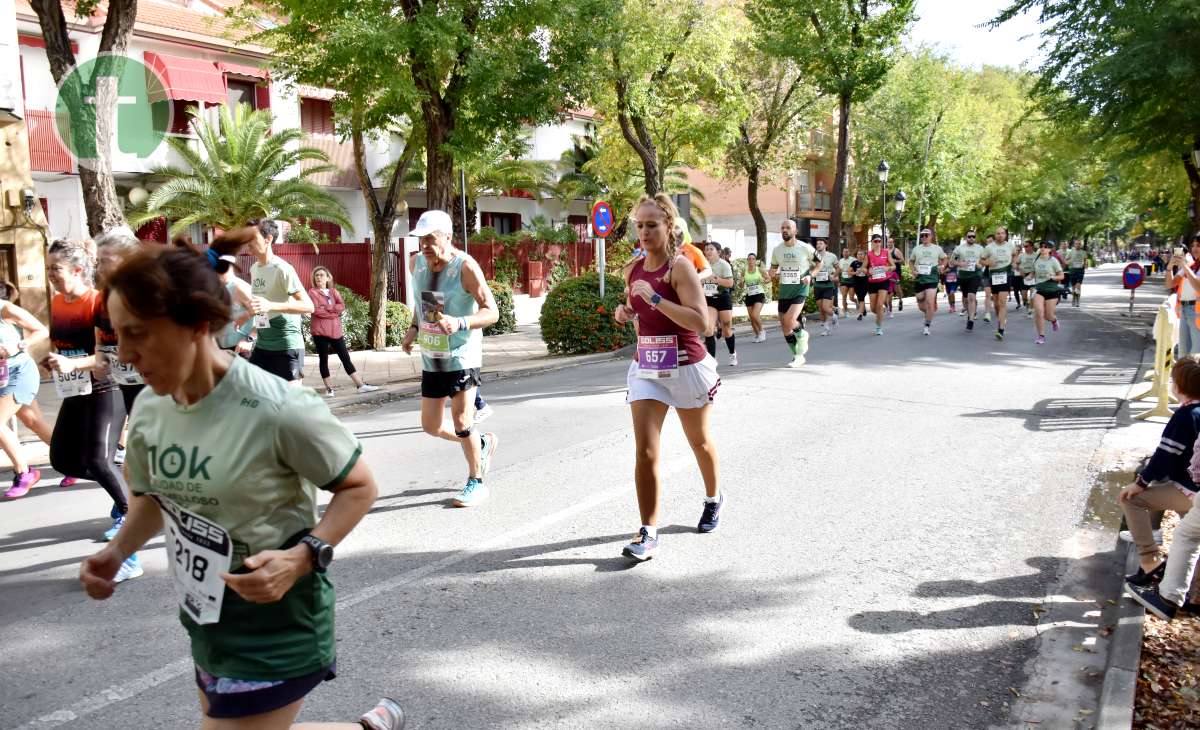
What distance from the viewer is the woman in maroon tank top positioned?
4910 mm

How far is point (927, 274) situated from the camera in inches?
770

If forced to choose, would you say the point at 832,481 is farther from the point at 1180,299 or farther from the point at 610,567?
the point at 1180,299

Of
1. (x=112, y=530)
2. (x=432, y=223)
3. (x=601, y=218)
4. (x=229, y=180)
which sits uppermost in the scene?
(x=229, y=180)

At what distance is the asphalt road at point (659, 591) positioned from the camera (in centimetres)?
355

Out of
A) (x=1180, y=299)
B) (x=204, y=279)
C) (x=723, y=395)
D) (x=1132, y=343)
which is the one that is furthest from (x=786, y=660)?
(x=1132, y=343)

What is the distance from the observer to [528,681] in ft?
12.0

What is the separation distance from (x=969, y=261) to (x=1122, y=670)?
1667 centimetres

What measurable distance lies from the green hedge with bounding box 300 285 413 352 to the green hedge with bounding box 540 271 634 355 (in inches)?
128

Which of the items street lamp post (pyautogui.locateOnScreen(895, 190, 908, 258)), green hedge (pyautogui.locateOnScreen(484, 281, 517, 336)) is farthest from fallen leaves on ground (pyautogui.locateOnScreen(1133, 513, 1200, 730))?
street lamp post (pyautogui.locateOnScreen(895, 190, 908, 258))

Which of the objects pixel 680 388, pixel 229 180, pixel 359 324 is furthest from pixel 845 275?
pixel 680 388

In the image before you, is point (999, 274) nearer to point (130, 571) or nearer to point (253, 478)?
point (130, 571)

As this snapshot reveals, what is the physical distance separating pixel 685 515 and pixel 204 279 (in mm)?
4320

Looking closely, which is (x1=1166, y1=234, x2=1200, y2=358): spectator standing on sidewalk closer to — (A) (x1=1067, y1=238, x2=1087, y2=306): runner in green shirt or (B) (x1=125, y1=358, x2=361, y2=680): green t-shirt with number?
(B) (x1=125, y1=358, x2=361, y2=680): green t-shirt with number

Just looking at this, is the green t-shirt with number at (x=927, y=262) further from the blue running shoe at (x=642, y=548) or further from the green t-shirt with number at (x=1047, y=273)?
the blue running shoe at (x=642, y=548)
